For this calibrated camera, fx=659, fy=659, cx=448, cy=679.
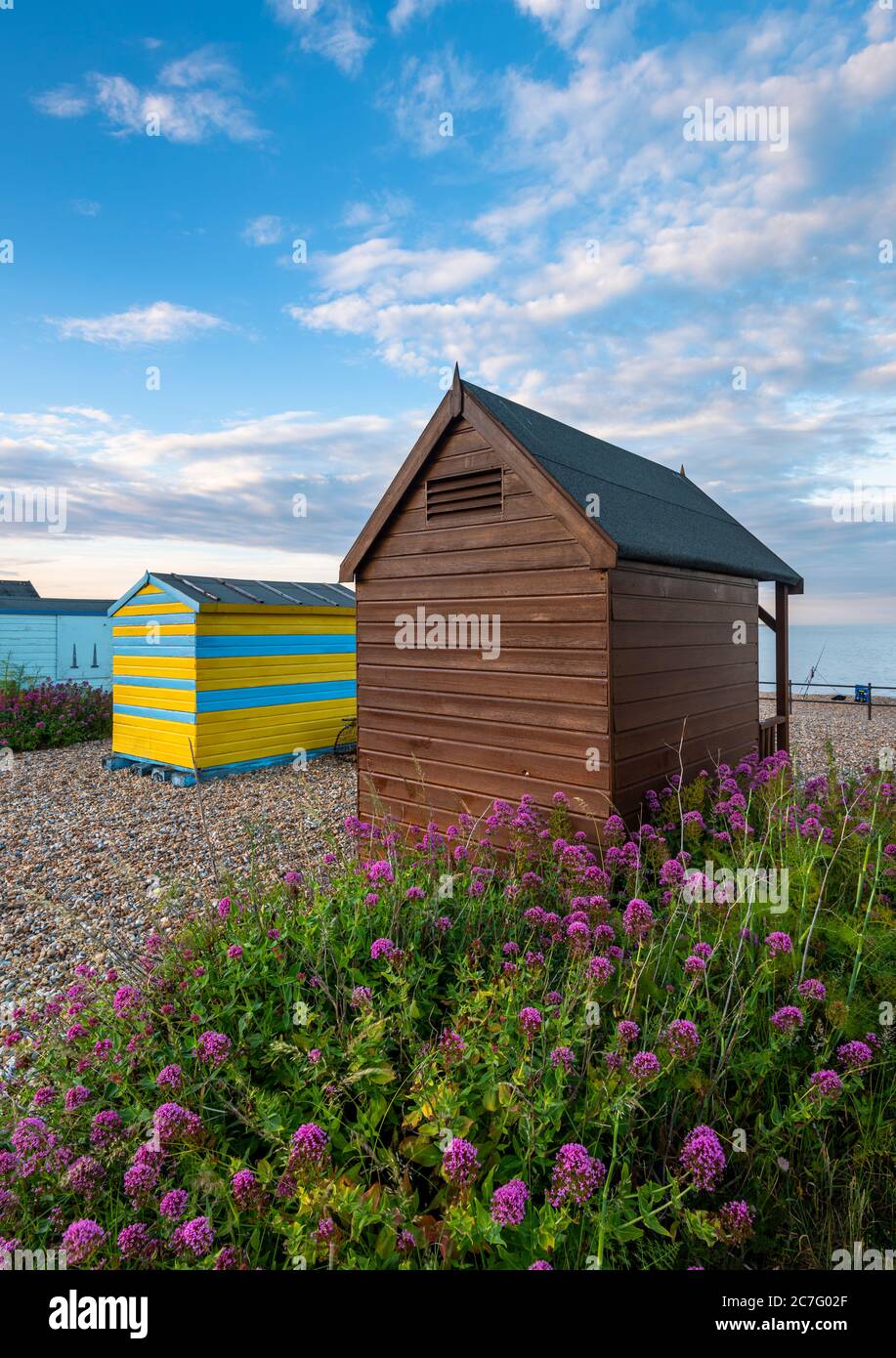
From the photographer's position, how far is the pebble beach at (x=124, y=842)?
5246mm

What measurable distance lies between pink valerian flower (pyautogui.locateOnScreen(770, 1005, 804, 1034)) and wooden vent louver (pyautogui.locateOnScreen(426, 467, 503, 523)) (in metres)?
4.26

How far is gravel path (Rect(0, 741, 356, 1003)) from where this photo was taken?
527cm

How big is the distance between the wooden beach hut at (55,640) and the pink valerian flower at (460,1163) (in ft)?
69.6

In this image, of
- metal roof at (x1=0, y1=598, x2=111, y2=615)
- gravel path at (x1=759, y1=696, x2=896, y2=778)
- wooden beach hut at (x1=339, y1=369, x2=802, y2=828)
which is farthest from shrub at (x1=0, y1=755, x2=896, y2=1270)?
metal roof at (x1=0, y1=598, x2=111, y2=615)

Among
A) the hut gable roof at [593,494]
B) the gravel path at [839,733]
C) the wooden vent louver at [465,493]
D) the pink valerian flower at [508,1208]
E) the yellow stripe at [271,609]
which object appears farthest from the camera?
the gravel path at [839,733]

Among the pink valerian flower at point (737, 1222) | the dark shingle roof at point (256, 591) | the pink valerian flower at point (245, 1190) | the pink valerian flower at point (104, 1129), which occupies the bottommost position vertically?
the pink valerian flower at point (104, 1129)

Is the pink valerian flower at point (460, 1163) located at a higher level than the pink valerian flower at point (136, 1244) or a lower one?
higher

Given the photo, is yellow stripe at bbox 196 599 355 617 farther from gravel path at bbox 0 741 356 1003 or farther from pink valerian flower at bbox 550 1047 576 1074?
pink valerian flower at bbox 550 1047 576 1074

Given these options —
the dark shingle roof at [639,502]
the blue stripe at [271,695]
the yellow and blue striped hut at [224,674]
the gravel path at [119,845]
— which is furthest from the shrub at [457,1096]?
the yellow and blue striped hut at [224,674]

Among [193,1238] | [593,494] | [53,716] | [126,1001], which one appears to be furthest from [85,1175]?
[53,716]

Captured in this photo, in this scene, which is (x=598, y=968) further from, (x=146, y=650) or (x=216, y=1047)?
(x=146, y=650)

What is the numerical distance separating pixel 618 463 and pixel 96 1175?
25.2 feet

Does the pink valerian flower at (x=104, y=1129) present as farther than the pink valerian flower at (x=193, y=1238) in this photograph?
Yes

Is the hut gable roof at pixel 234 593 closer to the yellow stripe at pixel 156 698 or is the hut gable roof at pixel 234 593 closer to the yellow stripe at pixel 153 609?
the yellow stripe at pixel 153 609
